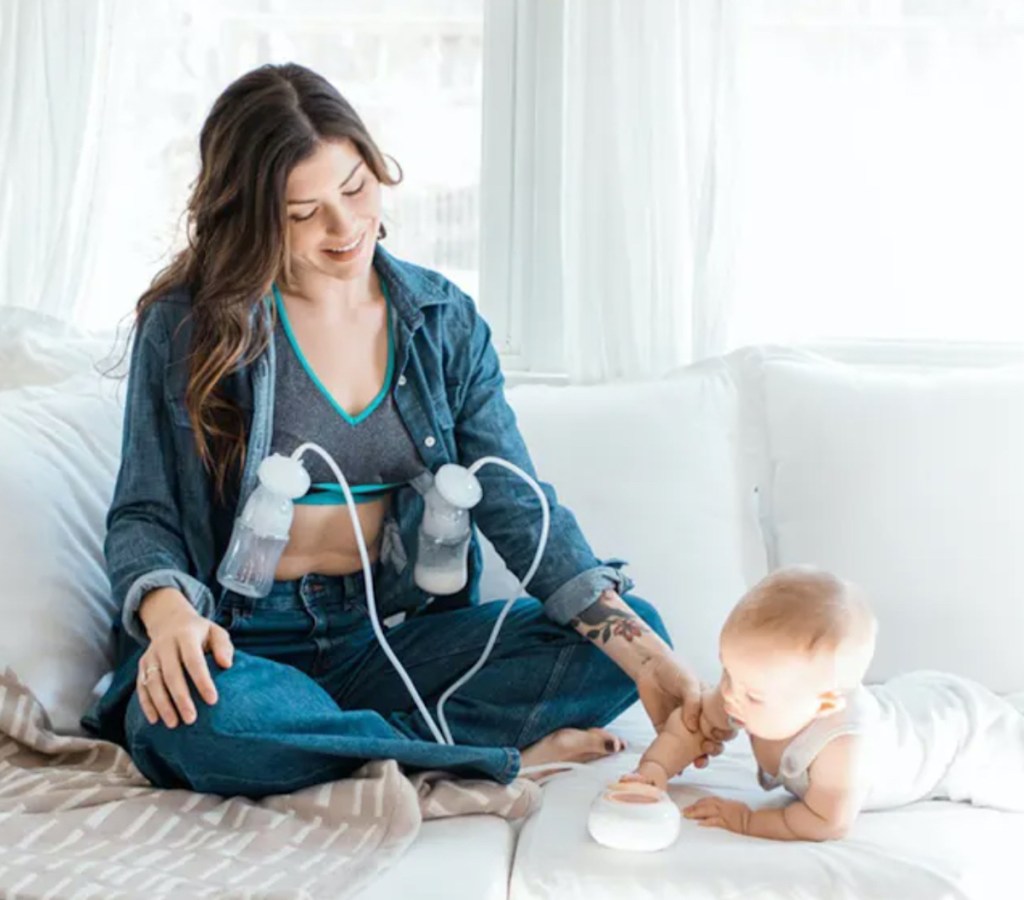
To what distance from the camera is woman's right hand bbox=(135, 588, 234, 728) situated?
61.7 inches

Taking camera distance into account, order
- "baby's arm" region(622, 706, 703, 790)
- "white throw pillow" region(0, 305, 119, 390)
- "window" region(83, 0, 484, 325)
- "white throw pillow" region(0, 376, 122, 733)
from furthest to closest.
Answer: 1. "window" region(83, 0, 484, 325)
2. "white throw pillow" region(0, 305, 119, 390)
3. "white throw pillow" region(0, 376, 122, 733)
4. "baby's arm" region(622, 706, 703, 790)

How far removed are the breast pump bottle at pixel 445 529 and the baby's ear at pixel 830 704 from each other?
0.49 meters

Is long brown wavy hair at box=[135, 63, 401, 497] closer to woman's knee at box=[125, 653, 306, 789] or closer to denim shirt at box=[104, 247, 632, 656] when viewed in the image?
denim shirt at box=[104, 247, 632, 656]

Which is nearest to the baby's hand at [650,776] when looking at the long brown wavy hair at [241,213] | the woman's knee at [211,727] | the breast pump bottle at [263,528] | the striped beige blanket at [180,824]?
the striped beige blanket at [180,824]

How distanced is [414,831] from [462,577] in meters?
0.45

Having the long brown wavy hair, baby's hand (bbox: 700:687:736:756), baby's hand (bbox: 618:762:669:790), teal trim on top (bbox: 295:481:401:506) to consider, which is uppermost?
the long brown wavy hair

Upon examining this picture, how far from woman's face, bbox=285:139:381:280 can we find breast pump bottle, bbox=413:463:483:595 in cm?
26

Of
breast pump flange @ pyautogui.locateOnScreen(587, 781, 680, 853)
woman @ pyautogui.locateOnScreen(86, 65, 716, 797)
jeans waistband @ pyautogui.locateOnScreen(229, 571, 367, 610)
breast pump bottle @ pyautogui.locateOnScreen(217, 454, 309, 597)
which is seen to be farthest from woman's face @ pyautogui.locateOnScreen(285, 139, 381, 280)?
breast pump flange @ pyautogui.locateOnScreen(587, 781, 680, 853)

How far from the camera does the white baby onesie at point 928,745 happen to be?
1561 mm

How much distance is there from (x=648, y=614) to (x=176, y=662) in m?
0.56

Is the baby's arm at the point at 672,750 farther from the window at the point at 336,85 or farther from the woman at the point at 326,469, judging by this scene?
the window at the point at 336,85

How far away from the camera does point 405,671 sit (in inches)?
73.0

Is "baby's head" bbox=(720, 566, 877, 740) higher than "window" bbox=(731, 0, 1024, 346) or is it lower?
lower

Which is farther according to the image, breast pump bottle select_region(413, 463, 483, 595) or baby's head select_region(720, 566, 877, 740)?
breast pump bottle select_region(413, 463, 483, 595)
